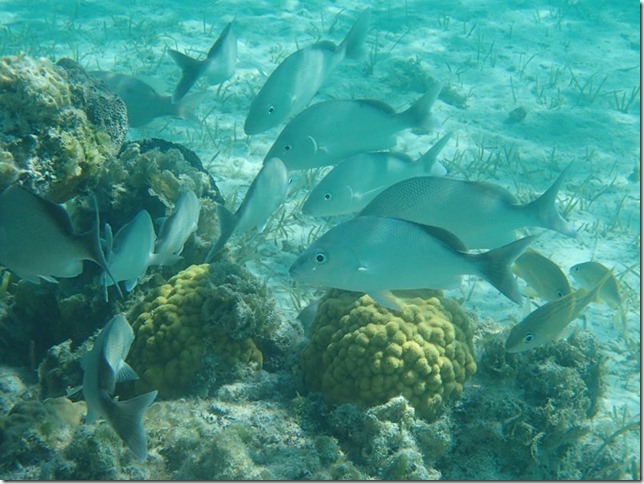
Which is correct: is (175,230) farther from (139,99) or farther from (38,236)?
(139,99)

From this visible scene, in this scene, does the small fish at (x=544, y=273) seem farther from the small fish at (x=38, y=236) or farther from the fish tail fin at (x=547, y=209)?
the small fish at (x=38, y=236)

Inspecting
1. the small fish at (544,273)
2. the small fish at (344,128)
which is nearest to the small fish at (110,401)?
the small fish at (344,128)

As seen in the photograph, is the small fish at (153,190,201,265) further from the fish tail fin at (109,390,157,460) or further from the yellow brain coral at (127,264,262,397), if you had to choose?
the fish tail fin at (109,390,157,460)

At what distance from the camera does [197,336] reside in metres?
3.50

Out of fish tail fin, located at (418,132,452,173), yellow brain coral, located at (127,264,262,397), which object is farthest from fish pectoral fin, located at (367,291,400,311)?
fish tail fin, located at (418,132,452,173)

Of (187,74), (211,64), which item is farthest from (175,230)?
(211,64)

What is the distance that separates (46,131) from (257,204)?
192 centimetres

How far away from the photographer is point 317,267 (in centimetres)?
283

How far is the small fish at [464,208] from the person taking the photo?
3326mm

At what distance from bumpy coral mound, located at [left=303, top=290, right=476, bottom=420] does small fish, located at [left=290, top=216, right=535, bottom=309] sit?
22.0 inches

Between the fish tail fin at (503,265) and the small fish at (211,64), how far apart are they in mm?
A: 3740

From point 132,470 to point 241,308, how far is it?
1231 mm

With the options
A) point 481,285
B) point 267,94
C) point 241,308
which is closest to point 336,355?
point 241,308

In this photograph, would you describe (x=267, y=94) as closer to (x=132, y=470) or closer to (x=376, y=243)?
(x=376, y=243)
